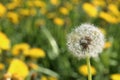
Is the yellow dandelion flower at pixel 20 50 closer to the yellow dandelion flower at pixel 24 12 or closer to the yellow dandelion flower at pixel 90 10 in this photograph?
the yellow dandelion flower at pixel 24 12

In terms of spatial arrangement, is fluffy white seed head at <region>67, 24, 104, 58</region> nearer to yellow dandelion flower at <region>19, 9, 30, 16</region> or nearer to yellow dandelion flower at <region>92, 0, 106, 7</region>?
yellow dandelion flower at <region>19, 9, 30, 16</region>

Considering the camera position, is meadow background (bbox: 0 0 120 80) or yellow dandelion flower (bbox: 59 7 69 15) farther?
yellow dandelion flower (bbox: 59 7 69 15)

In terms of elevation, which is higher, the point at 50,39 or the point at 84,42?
the point at 50,39

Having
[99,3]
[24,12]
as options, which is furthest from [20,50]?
[99,3]

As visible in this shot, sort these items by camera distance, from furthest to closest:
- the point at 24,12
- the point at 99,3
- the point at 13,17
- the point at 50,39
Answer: the point at 99,3 < the point at 24,12 < the point at 13,17 < the point at 50,39

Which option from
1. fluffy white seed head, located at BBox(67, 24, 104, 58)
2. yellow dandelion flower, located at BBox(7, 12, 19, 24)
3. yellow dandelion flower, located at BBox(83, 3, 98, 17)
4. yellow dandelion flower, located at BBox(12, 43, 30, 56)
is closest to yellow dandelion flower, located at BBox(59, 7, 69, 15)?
yellow dandelion flower, located at BBox(83, 3, 98, 17)

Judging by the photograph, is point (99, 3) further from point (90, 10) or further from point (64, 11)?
point (64, 11)

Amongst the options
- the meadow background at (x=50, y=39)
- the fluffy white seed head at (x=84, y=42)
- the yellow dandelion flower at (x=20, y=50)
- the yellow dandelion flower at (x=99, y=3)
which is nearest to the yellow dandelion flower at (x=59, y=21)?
the meadow background at (x=50, y=39)
